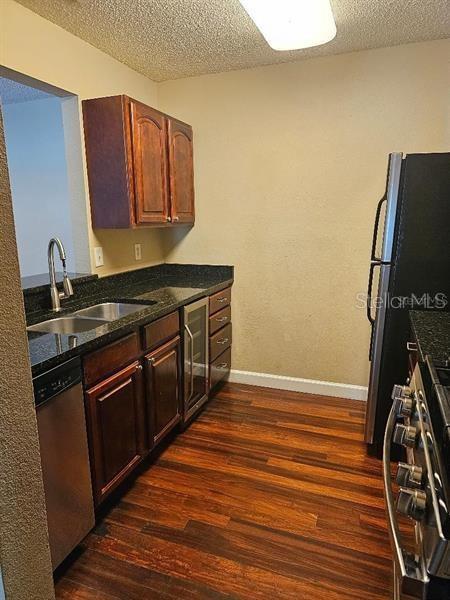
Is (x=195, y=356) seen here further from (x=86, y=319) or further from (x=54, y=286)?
(x=54, y=286)

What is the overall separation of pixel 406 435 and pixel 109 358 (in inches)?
47.9

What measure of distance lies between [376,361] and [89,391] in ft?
5.02

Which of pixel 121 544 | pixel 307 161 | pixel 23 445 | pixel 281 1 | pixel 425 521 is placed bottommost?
pixel 121 544

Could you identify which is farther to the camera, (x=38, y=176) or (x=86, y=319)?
(x=38, y=176)

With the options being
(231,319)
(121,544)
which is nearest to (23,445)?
(121,544)

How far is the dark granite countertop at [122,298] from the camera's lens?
149cm

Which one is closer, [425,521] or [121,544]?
[425,521]

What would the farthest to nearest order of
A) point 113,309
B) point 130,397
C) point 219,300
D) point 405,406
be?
point 219,300, point 113,309, point 130,397, point 405,406

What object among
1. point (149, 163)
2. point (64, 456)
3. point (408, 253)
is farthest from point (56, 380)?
point (408, 253)

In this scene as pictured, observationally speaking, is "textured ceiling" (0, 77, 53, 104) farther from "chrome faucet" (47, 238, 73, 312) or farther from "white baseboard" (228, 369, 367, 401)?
"white baseboard" (228, 369, 367, 401)

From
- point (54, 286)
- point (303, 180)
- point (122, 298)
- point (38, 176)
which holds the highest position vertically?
point (38, 176)

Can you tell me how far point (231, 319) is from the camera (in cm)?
320

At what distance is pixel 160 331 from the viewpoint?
2109 mm

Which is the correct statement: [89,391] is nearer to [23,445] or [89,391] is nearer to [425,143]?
[23,445]
